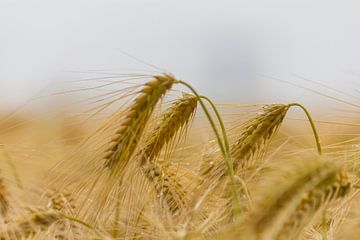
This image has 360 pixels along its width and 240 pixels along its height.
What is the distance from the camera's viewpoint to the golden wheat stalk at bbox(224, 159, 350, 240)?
118 cm

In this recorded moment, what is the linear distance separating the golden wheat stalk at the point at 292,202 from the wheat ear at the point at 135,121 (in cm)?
50

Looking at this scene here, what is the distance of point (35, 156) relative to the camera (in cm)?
200

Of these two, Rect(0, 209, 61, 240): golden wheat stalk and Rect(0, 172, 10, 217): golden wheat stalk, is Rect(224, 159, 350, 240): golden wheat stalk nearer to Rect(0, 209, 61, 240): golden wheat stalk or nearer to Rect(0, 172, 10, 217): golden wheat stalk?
Rect(0, 209, 61, 240): golden wheat stalk

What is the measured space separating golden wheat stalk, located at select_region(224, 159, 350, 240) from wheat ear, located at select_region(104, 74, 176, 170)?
50cm

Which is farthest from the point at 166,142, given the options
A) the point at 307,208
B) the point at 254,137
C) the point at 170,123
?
the point at 307,208

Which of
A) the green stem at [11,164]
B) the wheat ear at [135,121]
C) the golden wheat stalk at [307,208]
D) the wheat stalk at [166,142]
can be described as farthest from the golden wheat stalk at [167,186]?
the golden wheat stalk at [307,208]

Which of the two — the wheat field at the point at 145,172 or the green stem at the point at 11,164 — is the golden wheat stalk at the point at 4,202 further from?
the green stem at the point at 11,164

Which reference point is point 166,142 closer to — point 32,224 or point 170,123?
point 170,123

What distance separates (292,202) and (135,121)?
0.62 m

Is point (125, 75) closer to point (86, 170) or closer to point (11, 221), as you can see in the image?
point (86, 170)

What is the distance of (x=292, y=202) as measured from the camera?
1214 mm

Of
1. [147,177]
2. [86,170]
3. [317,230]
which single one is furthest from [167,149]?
[317,230]

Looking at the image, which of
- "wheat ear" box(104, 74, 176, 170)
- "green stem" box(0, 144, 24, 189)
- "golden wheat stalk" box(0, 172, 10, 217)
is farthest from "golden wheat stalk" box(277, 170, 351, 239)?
"green stem" box(0, 144, 24, 189)

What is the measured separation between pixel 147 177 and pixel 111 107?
18cm
